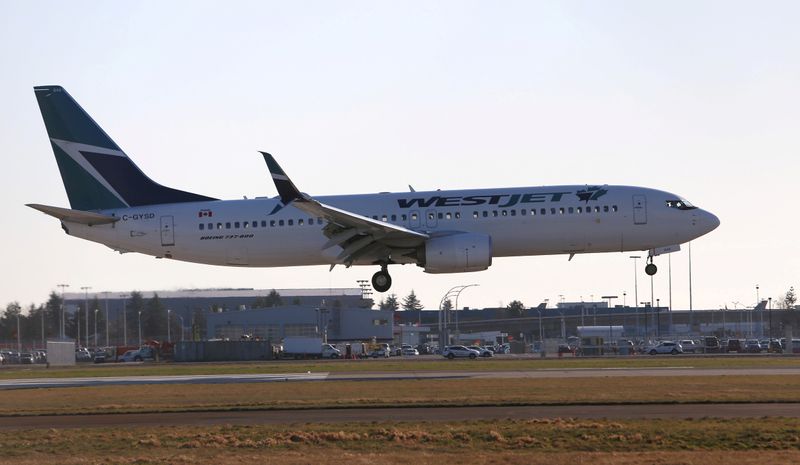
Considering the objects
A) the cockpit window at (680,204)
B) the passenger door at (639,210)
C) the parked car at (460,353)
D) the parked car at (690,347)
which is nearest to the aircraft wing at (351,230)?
the passenger door at (639,210)

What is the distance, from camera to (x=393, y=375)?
2174 inches

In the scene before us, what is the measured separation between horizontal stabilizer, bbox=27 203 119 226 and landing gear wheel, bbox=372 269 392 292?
13.9m

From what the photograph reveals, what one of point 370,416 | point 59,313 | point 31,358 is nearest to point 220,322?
point 31,358

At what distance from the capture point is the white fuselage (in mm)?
54469

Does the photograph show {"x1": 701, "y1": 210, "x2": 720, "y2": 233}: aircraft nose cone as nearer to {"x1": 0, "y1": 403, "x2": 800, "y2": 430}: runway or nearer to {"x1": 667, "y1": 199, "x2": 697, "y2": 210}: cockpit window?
{"x1": 667, "y1": 199, "x2": 697, "y2": 210}: cockpit window

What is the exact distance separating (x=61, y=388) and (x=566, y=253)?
82.3 ft

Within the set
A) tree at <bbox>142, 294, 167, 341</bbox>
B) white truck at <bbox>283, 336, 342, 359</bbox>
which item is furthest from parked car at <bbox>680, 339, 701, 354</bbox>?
tree at <bbox>142, 294, 167, 341</bbox>

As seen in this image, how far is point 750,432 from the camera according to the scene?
29594 millimetres

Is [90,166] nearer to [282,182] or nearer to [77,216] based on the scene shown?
[77,216]

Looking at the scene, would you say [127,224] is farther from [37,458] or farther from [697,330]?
[697,330]

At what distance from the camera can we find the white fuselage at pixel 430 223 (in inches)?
2144

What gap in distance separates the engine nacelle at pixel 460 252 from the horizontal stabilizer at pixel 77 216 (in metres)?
17.0

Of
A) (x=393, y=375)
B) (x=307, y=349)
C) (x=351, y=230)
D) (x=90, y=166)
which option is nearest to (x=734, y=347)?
(x=307, y=349)

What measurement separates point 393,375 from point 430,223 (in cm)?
774
